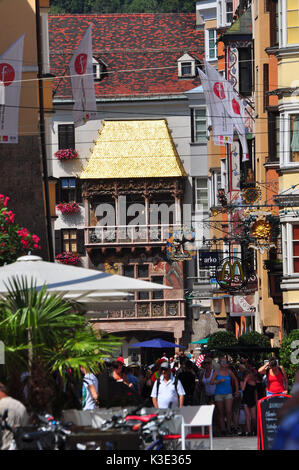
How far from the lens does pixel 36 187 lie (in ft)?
114

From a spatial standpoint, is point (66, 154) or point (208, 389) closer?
point (208, 389)

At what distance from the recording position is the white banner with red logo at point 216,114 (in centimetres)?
2834

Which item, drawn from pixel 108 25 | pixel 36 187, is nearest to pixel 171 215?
pixel 108 25

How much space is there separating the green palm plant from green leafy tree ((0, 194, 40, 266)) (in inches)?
306

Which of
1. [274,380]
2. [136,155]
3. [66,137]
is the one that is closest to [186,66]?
[136,155]

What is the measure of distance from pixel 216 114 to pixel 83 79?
4376 mm

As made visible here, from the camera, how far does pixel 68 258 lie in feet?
199

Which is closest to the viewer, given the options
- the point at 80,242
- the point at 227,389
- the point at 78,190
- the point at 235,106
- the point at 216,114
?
the point at 227,389

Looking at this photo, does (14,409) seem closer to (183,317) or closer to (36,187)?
(36,187)

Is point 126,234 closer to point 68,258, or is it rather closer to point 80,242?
point 80,242

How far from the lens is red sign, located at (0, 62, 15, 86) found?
25.7 m

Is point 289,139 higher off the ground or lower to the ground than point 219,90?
lower

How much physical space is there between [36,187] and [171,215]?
28.0 m

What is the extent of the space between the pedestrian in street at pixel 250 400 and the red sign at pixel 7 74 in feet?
27.3
